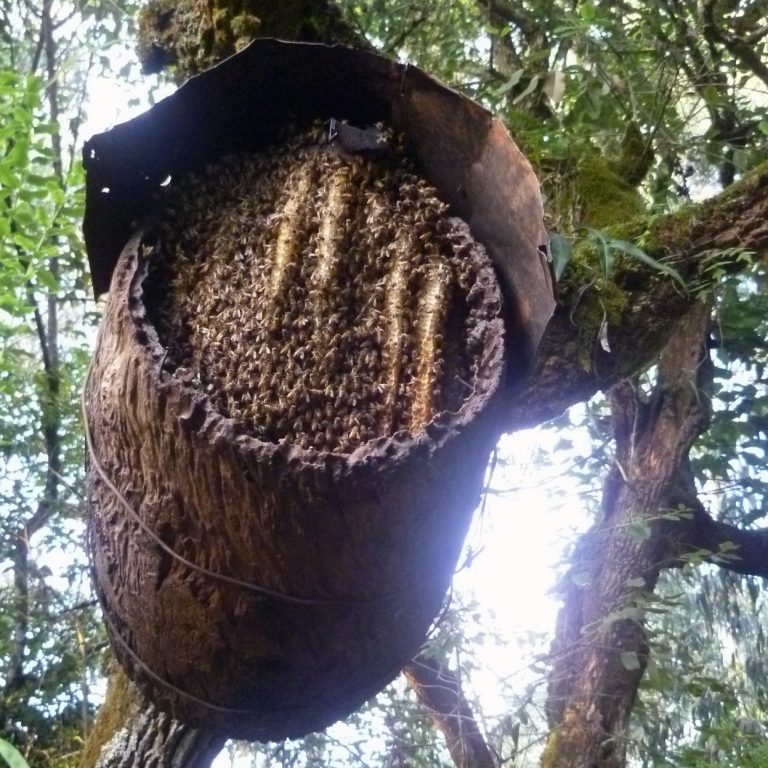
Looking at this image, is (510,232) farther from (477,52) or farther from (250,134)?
(477,52)

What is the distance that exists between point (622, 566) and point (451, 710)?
0.77 metres

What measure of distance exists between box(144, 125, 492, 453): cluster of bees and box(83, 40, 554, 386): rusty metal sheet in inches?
1.3

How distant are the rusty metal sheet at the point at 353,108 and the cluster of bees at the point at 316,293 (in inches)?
1.3

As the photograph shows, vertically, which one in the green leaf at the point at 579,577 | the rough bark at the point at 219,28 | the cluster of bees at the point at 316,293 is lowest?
the green leaf at the point at 579,577

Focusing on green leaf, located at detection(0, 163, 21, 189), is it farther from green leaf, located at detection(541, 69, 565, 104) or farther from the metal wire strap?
green leaf, located at detection(541, 69, 565, 104)

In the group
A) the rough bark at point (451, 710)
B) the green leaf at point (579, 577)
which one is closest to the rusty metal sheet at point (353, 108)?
the green leaf at point (579, 577)

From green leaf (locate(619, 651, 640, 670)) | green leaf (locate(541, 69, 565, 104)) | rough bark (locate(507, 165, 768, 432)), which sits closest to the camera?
rough bark (locate(507, 165, 768, 432))

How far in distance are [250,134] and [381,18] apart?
1.69 meters

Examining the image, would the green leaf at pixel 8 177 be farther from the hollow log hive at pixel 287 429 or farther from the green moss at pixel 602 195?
the green moss at pixel 602 195

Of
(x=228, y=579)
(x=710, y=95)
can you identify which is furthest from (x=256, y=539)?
(x=710, y=95)

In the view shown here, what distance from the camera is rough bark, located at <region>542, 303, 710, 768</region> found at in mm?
2416

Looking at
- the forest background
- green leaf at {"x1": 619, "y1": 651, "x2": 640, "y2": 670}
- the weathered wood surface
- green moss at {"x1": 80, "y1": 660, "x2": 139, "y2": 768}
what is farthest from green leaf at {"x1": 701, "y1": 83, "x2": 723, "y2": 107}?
green moss at {"x1": 80, "y1": 660, "x2": 139, "y2": 768}

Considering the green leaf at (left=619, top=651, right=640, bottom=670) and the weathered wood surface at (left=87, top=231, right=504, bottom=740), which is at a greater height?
the weathered wood surface at (left=87, top=231, right=504, bottom=740)

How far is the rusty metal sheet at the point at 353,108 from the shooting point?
33.6 inches
